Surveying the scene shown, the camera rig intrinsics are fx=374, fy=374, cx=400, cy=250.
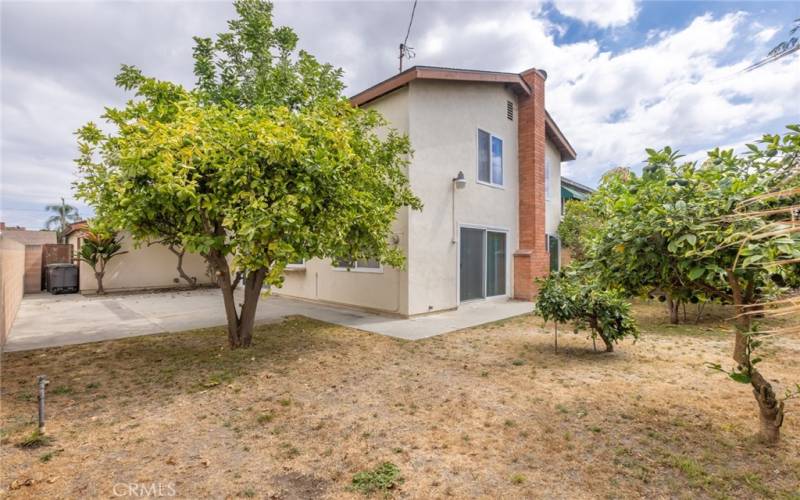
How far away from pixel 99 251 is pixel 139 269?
1667mm

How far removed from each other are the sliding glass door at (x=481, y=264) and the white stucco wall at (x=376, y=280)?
2097 mm

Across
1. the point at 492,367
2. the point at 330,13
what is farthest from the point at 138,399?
the point at 330,13

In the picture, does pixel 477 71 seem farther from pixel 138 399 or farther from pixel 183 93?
pixel 138 399

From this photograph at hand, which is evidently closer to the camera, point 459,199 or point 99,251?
point 459,199

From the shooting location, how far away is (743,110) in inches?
143

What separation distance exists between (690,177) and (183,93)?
23.4 feet

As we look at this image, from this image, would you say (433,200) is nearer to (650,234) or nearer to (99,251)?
(650,234)

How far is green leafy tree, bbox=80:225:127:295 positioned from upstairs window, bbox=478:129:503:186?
43.7 feet

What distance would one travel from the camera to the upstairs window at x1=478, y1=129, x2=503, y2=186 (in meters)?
11.2

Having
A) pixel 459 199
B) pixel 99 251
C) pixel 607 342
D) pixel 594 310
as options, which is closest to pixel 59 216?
pixel 99 251

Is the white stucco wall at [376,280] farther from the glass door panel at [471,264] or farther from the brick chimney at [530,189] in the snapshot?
the brick chimney at [530,189]

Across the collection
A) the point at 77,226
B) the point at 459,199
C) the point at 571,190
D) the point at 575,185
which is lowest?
the point at 77,226

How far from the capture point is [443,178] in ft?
32.4

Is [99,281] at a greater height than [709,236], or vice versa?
[709,236]
